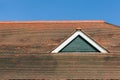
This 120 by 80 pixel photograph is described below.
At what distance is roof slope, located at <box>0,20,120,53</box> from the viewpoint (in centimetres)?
2669

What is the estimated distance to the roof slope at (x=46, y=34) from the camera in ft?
87.6

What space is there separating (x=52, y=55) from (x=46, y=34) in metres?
3.12

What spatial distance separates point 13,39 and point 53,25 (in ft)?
10.7

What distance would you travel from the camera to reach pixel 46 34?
2848 cm

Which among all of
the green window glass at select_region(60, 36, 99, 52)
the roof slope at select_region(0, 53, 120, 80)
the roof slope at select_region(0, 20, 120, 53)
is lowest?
the roof slope at select_region(0, 53, 120, 80)

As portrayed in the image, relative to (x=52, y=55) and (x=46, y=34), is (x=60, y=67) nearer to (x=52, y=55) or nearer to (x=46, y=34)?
(x=52, y=55)

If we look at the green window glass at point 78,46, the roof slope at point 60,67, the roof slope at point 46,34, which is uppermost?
the roof slope at point 46,34

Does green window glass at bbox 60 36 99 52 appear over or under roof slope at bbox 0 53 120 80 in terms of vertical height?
over

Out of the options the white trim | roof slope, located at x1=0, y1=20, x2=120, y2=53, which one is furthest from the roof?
the white trim

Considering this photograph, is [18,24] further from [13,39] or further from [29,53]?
[29,53]

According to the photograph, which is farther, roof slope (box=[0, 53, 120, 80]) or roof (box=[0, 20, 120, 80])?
roof (box=[0, 20, 120, 80])

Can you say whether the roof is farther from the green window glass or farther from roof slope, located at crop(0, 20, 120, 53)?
the green window glass

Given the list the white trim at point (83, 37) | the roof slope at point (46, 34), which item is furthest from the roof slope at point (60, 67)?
the roof slope at point (46, 34)

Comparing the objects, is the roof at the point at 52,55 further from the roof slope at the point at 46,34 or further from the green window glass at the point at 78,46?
the green window glass at the point at 78,46
